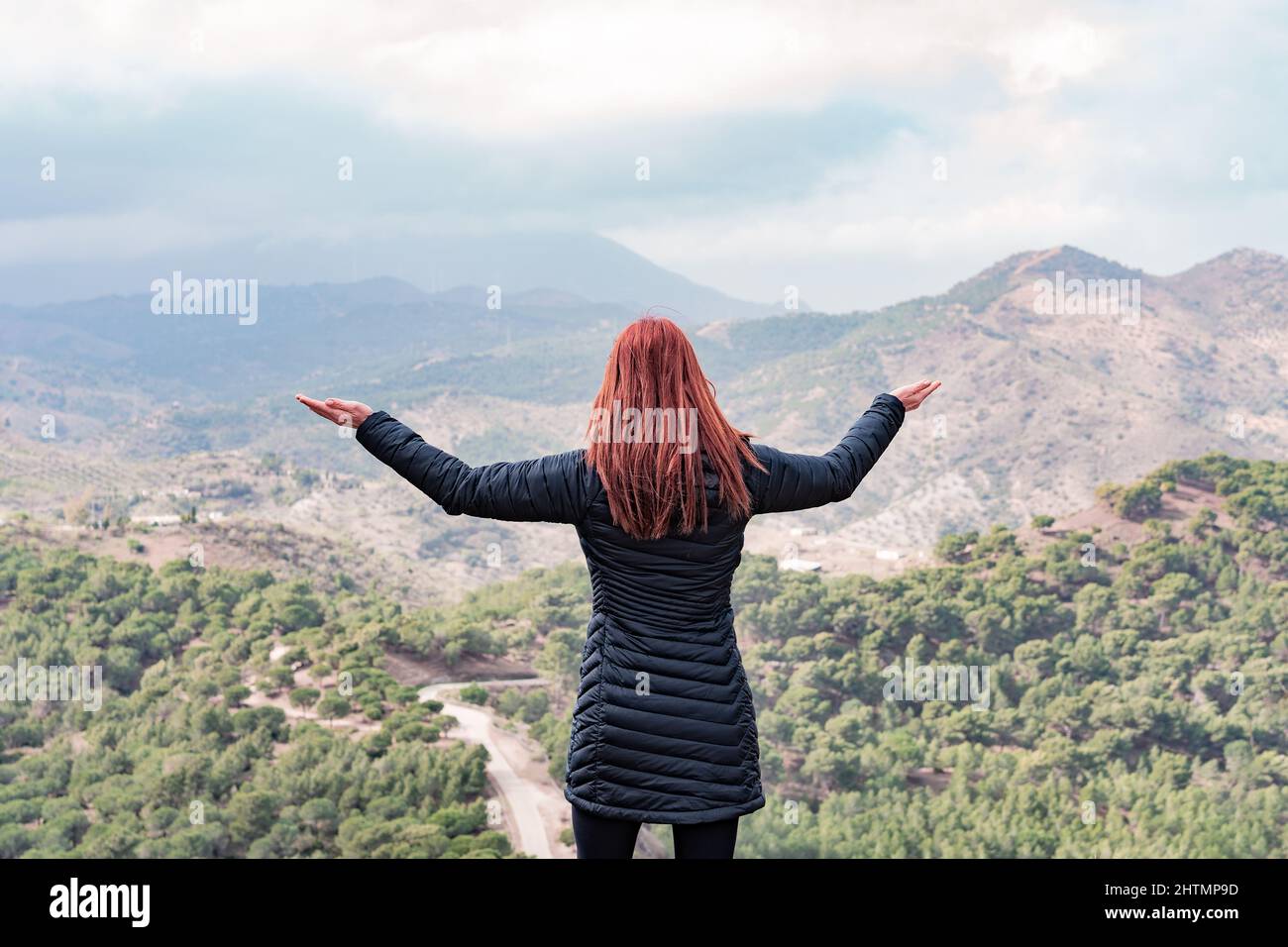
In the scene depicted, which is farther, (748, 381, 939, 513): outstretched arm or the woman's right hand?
the woman's right hand

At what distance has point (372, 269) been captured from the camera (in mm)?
66438

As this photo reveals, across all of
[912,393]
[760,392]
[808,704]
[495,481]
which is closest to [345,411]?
[495,481]

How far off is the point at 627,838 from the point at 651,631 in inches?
14.0

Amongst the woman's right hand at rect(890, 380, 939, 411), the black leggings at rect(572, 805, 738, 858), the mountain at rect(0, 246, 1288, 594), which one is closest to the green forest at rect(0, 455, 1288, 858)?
the mountain at rect(0, 246, 1288, 594)

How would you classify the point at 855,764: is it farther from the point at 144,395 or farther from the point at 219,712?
the point at 144,395

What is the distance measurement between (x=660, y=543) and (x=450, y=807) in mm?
9484

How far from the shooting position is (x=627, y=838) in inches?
76.8

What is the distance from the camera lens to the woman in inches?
74.2

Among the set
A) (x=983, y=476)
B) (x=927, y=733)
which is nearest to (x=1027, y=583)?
(x=927, y=733)

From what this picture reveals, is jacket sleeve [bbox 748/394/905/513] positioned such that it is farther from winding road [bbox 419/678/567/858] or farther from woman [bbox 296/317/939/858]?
winding road [bbox 419/678/567/858]

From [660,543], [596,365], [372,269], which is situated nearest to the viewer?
[660,543]

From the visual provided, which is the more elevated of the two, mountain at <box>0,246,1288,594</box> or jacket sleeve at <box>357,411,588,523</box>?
mountain at <box>0,246,1288,594</box>

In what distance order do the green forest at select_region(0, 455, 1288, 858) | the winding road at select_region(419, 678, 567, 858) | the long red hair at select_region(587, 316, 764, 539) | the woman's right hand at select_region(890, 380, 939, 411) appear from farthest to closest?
1. the green forest at select_region(0, 455, 1288, 858)
2. the winding road at select_region(419, 678, 567, 858)
3. the woman's right hand at select_region(890, 380, 939, 411)
4. the long red hair at select_region(587, 316, 764, 539)

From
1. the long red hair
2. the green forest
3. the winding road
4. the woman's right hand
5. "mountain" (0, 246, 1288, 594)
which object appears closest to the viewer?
the long red hair
